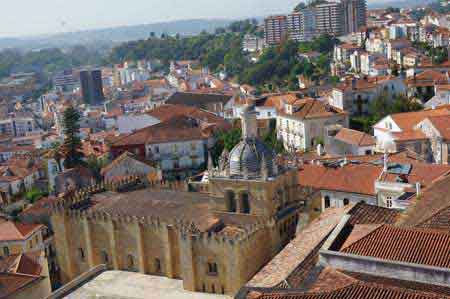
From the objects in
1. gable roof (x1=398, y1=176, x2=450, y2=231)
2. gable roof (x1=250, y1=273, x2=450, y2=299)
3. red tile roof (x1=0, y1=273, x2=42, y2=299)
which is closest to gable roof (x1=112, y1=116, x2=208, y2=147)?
red tile roof (x1=0, y1=273, x2=42, y2=299)

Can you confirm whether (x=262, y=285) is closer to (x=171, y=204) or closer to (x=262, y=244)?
(x=262, y=244)

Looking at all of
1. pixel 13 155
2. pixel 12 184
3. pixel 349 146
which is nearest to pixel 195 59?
pixel 13 155

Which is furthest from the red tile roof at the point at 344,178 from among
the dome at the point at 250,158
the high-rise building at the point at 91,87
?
the high-rise building at the point at 91,87

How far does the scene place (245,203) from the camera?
108 feet

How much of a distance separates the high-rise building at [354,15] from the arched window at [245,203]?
132838mm

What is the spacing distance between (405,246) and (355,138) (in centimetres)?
3581

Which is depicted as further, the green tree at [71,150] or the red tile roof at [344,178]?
the green tree at [71,150]

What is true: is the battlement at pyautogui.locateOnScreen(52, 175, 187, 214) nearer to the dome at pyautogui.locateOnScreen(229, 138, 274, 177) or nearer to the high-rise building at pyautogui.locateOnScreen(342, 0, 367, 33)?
the dome at pyautogui.locateOnScreen(229, 138, 274, 177)

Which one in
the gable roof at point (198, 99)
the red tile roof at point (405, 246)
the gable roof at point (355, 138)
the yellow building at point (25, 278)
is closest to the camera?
the red tile roof at point (405, 246)

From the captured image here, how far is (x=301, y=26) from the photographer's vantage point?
165000 millimetres

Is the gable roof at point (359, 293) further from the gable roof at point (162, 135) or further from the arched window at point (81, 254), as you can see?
the gable roof at point (162, 135)

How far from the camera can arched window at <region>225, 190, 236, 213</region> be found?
3281cm

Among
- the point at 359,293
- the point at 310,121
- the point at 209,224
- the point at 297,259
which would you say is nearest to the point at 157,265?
the point at 209,224

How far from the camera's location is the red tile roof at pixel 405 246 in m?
20.9
